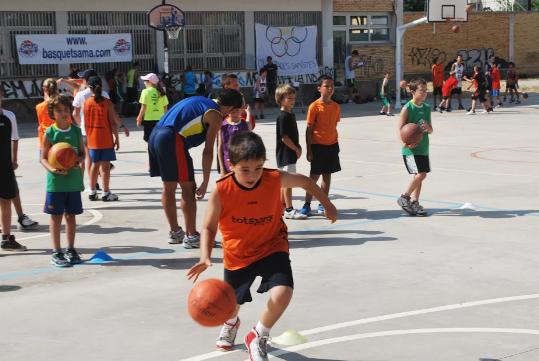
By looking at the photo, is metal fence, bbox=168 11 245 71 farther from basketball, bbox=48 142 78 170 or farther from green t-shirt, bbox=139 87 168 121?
basketball, bbox=48 142 78 170

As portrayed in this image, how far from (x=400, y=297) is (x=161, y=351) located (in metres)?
2.26

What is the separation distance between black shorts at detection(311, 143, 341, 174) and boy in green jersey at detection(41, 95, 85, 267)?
11.5ft

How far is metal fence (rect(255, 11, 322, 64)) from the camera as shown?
117 feet

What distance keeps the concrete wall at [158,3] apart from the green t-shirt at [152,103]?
1684 cm

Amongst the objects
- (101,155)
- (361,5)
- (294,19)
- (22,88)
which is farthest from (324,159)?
(361,5)

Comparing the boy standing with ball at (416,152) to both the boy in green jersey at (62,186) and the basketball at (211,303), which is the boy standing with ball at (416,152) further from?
the basketball at (211,303)

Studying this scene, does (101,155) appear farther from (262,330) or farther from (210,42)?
(210,42)

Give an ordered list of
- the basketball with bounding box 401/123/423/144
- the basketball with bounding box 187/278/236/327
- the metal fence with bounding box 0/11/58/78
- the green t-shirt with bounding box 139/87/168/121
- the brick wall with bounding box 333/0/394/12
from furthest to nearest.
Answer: the brick wall with bounding box 333/0/394/12 < the metal fence with bounding box 0/11/58/78 < the green t-shirt with bounding box 139/87/168/121 < the basketball with bounding box 401/123/423/144 < the basketball with bounding box 187/278/236/327

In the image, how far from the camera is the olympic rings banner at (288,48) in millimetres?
35312

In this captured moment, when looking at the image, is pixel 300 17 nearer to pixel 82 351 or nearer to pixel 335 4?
pixel 335 4

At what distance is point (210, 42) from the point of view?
34812 mm

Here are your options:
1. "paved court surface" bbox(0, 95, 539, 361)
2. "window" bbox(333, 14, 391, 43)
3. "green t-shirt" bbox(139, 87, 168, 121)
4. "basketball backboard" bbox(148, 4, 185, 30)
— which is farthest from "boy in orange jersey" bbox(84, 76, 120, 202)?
"window" bbox(333, 14, 391, 43)

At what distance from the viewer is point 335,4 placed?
135ft

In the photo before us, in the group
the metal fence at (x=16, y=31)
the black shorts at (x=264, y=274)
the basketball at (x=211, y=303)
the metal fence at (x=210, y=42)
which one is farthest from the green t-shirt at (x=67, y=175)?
the metal fence at (x=210, y=42)
